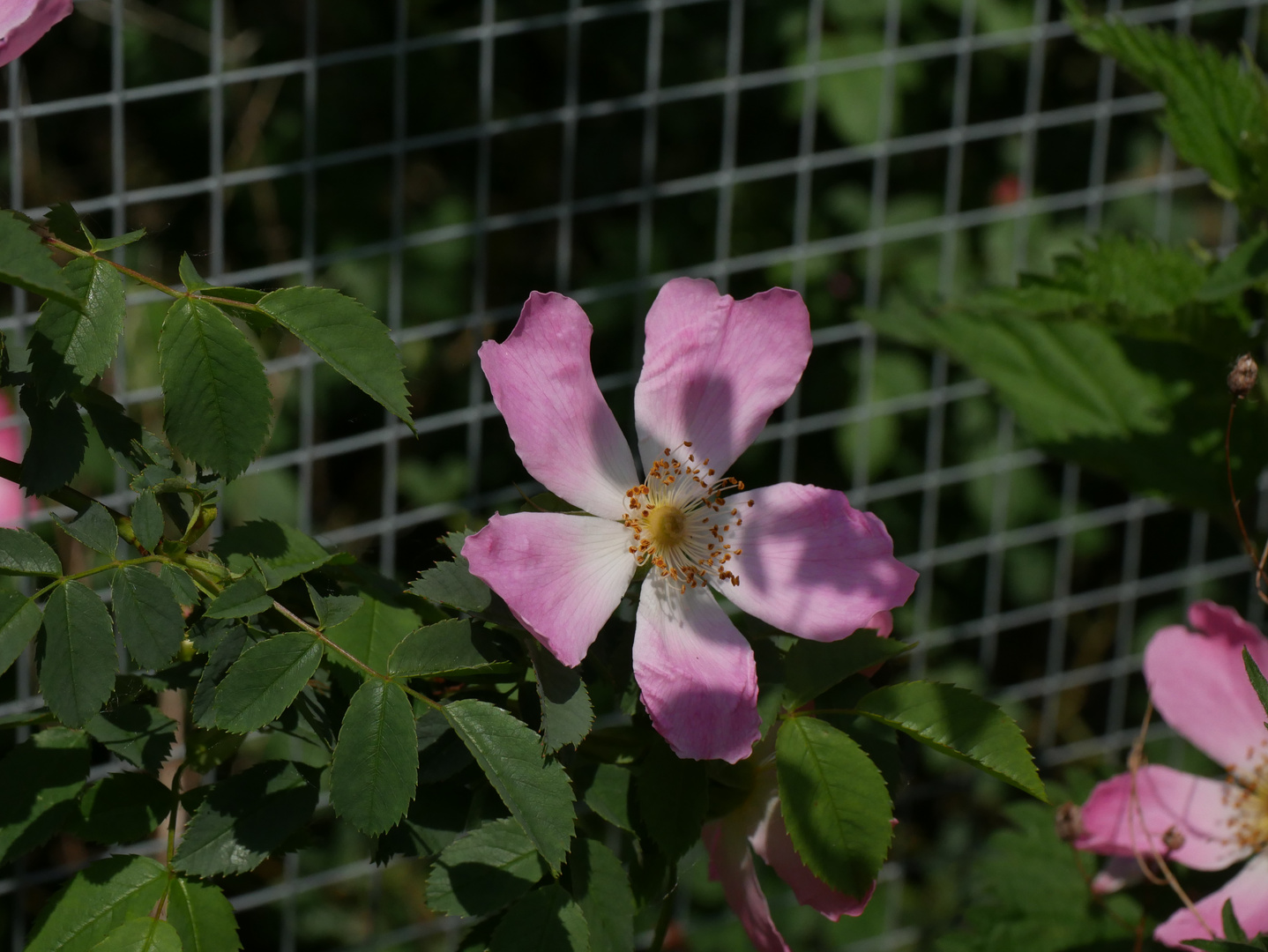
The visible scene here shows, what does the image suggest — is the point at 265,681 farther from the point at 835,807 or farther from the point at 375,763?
the point at 835,807

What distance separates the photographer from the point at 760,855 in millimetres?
795

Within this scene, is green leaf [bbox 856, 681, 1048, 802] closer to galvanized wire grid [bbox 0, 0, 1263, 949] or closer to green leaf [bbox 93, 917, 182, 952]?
green leaf [bbox 93, 917, 182, 952]

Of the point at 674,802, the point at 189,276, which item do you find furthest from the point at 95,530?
the point at 674,802

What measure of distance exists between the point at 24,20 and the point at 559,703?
0.44 meters

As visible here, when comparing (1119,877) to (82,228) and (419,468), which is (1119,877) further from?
(419,468)

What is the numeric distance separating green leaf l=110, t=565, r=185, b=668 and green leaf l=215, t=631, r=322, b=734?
0.03 m

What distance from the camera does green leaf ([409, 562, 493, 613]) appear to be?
2.26ft

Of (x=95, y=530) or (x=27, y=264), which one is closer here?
(x=27, y=264)

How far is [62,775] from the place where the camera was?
75 cm

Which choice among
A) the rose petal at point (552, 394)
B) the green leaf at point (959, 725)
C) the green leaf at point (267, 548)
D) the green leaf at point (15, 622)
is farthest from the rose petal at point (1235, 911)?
the green leaf at point (15, 622)

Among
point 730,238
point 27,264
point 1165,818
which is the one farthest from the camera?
point 730,238

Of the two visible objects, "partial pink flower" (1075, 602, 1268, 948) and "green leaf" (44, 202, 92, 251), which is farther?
"partial pink flower" (1075, 602, 1268, 948)

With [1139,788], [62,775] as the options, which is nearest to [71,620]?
[62,775]

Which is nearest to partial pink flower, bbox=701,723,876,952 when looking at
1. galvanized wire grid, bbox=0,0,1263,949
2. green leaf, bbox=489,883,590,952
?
green leaf, bbox=489,883,590,952
